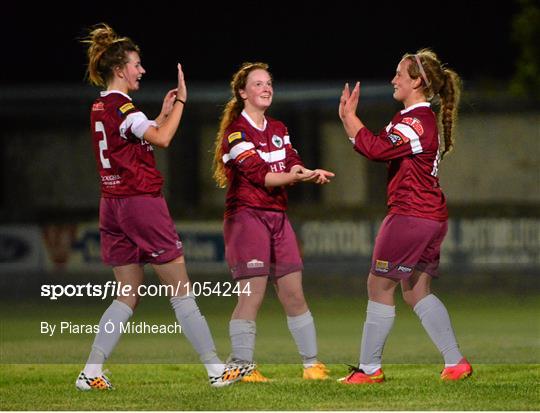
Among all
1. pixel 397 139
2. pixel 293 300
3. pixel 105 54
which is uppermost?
pixel 105 54

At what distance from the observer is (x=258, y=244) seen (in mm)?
8344

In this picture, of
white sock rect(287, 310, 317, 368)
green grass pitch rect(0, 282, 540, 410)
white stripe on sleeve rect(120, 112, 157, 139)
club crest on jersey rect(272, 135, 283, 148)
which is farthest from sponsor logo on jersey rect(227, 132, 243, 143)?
green grass pitch rect(0, 282, 540, 410)

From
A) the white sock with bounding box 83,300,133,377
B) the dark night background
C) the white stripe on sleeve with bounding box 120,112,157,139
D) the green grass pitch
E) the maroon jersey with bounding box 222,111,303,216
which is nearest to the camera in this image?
the green grass pitch

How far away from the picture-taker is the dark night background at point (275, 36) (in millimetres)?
26000

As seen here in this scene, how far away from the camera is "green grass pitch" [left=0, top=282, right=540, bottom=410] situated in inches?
307

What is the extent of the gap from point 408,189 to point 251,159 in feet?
3.02

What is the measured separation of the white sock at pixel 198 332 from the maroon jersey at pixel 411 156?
1.29m

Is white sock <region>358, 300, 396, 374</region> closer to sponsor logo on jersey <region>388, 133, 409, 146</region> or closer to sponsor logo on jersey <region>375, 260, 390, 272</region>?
sponsor logo on jersey <region>375, 260, 390, 272</region>

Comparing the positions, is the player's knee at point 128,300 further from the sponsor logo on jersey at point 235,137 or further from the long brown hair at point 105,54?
the long brown hair at point 105,54

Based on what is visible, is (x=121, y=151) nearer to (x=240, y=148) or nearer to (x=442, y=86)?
(x=240, y=148)

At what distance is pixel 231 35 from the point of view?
2675cm

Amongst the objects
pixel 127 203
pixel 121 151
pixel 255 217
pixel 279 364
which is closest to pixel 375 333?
pixel 255 217

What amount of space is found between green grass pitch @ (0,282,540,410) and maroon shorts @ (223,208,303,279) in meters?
0.69

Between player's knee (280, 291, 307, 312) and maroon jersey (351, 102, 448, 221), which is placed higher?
maroon jersey (351, 102, 448, 221)
